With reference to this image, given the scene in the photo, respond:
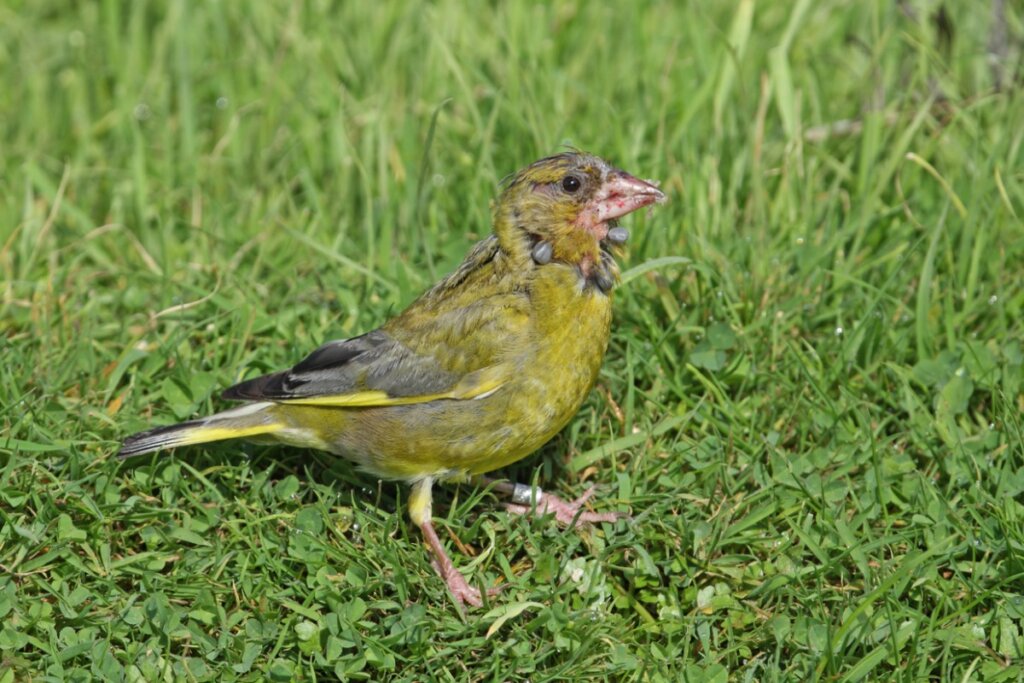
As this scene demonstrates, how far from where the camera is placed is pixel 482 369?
4340mm

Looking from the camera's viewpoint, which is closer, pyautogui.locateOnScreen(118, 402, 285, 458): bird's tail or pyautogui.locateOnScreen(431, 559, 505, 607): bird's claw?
pyautogui.locateOnScreen(431, 559, 505, 607): bird's claw

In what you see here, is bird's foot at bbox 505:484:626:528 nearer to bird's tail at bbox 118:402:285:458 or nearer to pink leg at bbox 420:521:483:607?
pink leg at bbox 420:521:483:607

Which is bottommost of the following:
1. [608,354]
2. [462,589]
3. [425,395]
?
[462,589]

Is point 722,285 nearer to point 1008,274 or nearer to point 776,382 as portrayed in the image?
point 776,382

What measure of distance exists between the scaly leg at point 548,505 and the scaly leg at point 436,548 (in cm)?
24

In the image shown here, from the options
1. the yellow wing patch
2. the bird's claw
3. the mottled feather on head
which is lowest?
the bird's claw

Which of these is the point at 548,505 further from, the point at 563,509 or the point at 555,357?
the point at 555,357

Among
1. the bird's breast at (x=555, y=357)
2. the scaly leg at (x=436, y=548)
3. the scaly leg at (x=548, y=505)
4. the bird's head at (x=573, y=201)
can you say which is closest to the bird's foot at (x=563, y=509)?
the scaly leg at (x=548, y=505)

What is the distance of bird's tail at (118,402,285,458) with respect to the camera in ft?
14.5

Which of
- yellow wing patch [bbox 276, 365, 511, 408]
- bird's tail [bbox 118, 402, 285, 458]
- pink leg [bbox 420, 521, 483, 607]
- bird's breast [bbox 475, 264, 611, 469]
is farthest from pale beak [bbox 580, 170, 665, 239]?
bird's tail [bbox 118, 402, 285, 458]

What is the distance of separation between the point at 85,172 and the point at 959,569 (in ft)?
14.5

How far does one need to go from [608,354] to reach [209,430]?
1.61 meters

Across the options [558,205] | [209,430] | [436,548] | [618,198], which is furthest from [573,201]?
[209,430]

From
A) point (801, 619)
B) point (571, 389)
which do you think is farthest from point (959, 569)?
point (571, 389)
